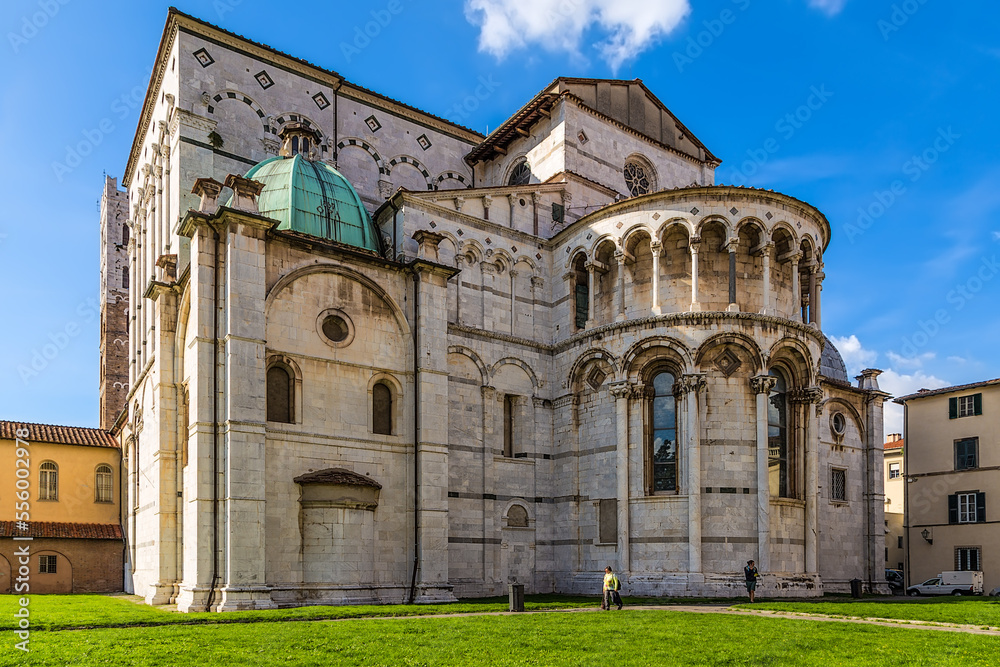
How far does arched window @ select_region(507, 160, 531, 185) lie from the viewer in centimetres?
3388

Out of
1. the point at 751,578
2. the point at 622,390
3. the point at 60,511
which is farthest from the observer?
the point at 60,511

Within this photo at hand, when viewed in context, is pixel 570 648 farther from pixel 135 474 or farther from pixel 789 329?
pixel 135 474

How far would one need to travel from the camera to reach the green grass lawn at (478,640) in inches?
472

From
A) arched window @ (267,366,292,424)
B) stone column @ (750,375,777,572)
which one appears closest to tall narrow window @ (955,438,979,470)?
stone column @ (750,375,777,572)

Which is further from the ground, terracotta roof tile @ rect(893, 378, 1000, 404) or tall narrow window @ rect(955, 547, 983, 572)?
terracotta roof tile @ rect(893, 378, 1000, 404)

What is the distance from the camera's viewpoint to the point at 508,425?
2834 cm

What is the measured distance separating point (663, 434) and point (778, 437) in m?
3.96

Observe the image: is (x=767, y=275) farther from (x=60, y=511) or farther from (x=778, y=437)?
(x=60, y=511)

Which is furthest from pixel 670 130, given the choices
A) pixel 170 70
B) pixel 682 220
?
pixel 170 70

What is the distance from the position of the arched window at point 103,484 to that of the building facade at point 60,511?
42 mm

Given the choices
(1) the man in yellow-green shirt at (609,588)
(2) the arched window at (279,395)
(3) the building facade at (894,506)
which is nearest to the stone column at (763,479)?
(1) the man in yellow-green shirt at (609,588)

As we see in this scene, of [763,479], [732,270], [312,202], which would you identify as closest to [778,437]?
[763,479]

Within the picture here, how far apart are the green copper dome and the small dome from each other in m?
21.8

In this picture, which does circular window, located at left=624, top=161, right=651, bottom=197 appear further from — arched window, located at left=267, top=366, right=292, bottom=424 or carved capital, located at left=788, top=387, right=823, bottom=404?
arched window, located at left=267, top=366, right=292, bottom=424
